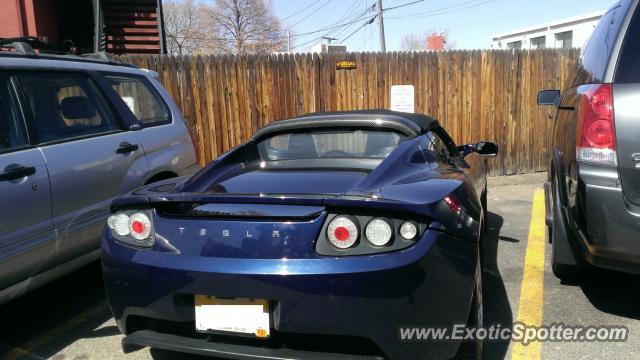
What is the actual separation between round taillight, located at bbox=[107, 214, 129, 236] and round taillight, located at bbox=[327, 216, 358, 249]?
104 cm

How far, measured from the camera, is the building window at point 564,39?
18272mm

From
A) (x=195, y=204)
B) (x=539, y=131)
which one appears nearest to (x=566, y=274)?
(x=195, y=204)

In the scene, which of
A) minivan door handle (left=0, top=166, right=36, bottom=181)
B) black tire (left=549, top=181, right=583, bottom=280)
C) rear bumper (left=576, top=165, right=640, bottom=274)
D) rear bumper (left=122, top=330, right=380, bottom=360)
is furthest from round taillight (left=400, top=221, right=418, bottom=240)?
minivan door handle (left=0, top=166, right=36, bottom=181)

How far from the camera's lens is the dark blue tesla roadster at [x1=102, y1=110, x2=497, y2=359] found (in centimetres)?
198

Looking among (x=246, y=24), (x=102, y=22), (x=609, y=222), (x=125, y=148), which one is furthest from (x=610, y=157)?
(x=246, y=24)

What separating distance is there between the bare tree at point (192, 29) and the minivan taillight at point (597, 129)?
47466 mm

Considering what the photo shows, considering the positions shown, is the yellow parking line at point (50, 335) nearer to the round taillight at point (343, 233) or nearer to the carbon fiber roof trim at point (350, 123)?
the carbon fiber roof trim at point (350, 123)

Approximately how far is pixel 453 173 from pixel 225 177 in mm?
1327

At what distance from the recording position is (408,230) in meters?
2.06

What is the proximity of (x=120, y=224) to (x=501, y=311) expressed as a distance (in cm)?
246

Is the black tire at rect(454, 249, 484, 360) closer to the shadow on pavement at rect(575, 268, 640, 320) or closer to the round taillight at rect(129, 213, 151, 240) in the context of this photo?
the shadow on pavement at rect(575, 268, 640, 320)

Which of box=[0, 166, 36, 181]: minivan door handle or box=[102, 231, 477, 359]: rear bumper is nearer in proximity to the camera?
box=[102, 231, 477, 359]: rear bumper

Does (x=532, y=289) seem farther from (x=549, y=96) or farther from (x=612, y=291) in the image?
(x=549, y=96)

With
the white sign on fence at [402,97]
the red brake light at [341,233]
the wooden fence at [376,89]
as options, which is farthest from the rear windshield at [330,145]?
the white sign on fence at [402,97]
